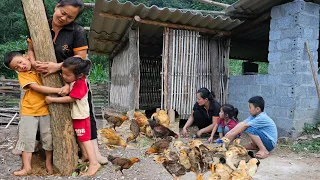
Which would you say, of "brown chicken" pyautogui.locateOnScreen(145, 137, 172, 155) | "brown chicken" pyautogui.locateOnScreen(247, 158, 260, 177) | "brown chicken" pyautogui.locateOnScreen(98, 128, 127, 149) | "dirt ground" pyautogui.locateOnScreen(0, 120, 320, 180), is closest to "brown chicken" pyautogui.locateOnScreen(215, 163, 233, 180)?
"brown chicken" pyautogui.locateOnScreen(247, 158, 260, 177)

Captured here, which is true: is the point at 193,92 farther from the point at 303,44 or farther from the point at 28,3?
the point at 28,3

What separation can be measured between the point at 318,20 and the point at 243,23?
1.82 meters

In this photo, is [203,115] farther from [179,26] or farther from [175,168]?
[175,168]

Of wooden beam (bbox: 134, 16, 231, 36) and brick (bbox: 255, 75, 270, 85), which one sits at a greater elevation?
wooden beam (bbox: 134, 16, 231, 36)

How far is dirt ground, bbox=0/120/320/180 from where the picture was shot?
3.20m

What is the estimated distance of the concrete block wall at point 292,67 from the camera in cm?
584

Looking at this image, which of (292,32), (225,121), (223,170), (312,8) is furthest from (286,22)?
(223,170)

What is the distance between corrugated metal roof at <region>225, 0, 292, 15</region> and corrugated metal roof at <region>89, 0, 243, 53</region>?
28 centimetres

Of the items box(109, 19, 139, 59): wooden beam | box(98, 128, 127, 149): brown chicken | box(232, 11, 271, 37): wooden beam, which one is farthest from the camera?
box(232, 11, 271, 37): wooden beam

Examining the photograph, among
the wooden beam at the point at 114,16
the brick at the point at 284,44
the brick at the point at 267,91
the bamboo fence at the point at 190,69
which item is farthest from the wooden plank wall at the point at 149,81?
the brick at the point at 284,44

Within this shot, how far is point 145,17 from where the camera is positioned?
6367 mm

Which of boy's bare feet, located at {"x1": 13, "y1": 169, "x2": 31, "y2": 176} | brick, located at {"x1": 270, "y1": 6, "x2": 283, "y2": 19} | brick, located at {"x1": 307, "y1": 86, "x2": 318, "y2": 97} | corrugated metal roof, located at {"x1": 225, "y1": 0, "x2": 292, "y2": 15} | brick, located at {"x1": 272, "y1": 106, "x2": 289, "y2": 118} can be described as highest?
corrugated metal roof, located at {"x1": 225, "y1": 0, "x2": 292, "y2": 15}

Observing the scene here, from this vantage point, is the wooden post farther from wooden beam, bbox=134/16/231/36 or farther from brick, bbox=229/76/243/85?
brick, bbox=229/76/243/85

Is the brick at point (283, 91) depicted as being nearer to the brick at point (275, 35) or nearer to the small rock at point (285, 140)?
the small rock at point (285, 140)
